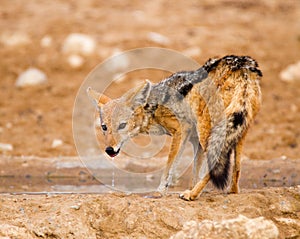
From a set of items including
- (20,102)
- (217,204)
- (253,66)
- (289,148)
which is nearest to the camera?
(217,204)

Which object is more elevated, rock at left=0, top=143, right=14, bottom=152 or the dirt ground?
the dirt ground

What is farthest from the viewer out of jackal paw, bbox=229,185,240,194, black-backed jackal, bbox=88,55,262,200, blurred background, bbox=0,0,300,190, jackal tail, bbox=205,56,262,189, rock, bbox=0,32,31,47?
rock, bbox=0,32,31,47

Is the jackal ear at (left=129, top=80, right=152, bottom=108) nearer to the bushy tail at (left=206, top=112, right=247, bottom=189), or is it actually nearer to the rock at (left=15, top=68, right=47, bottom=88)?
the bushy tail at (left=206, top=112, right=247, bottom=189)

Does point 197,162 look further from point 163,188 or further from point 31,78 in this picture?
point 31,78

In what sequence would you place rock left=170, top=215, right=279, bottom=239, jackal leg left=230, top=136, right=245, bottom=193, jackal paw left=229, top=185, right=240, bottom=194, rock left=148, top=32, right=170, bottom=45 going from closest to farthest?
rock left=170, top=215, right=279, bottom=239
jackal leg left=230, top=136, right=245, bottom=193
jackal paw left=229, top=185, right=240, bottom=194
rock left=148, top=32, right=170, bottom=45

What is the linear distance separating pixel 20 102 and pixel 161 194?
27.3ft

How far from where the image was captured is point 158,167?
10539mm

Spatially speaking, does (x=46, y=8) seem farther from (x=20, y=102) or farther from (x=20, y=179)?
(x=20, y=179)

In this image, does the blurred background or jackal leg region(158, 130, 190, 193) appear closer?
jackal leg region(158, 130, 190, 193)

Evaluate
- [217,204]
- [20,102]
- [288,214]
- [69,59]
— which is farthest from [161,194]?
[69,59]

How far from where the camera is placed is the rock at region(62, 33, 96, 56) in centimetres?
1748

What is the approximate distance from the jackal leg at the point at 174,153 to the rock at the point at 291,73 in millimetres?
9600

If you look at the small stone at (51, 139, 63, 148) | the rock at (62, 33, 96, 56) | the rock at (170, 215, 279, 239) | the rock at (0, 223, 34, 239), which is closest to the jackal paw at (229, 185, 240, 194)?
the rock at (170, 215, 279, 239)

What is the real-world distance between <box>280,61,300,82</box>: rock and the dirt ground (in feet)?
0.48
